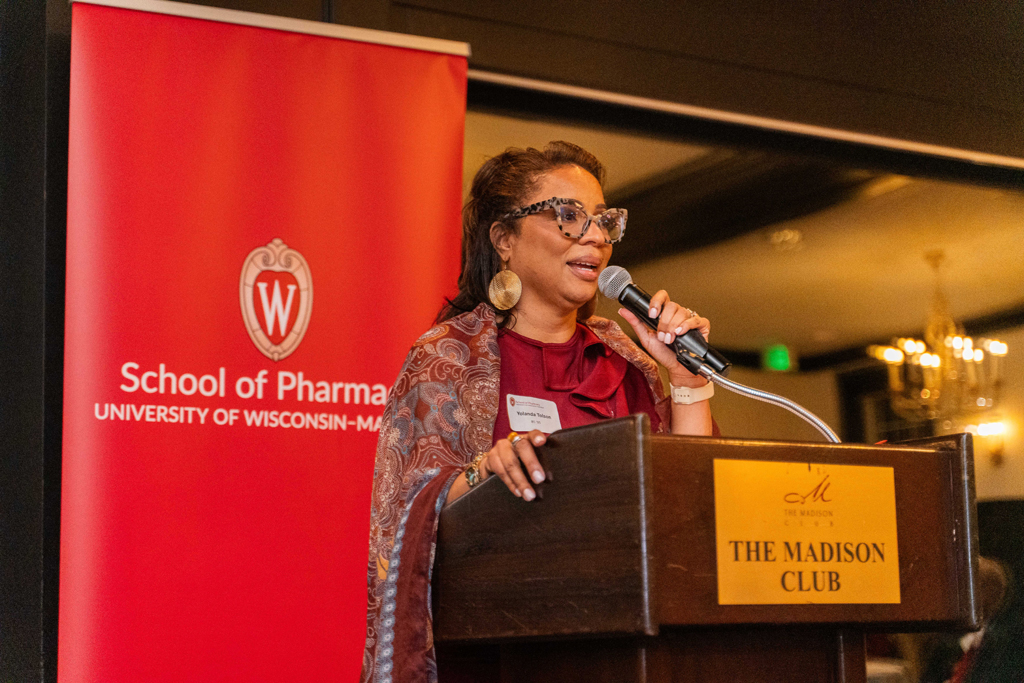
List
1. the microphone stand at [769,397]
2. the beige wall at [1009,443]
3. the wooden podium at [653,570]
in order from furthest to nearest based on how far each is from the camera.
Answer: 1. the beige wall at [1009,443]
2. the microphone stand at [769,397]
3. the wooden podium at [653,570]

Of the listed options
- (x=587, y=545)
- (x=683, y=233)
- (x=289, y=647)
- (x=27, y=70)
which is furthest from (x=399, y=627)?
(x=683, y=233)

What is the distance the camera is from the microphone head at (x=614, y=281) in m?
1.75

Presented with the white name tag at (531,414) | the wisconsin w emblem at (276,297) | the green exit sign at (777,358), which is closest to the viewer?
the white name tag at (531,414)

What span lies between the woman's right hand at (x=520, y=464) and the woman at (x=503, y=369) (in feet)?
0.20

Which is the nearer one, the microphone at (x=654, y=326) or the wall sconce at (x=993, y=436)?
the microphone at (x=654, y=326)

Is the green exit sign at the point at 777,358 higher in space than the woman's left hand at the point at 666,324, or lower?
higher

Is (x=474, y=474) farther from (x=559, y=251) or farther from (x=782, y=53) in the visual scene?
(x=782, y=53)

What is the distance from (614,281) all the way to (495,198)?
1.52ft

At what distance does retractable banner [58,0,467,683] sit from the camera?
2660 millimetres

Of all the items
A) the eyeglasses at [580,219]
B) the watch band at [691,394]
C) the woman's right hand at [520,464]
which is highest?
the eyeglasses at [580,219]

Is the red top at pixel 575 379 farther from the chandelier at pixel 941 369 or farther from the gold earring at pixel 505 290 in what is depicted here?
the chandelier at pixel 941 369

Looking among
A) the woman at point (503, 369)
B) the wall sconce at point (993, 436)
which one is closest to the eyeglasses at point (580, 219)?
the woman at point (503, 369)

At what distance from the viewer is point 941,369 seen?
4801mm

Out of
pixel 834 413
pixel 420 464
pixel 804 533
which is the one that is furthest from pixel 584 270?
pixel 834 413
